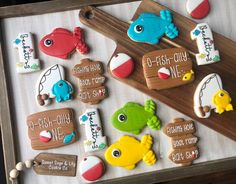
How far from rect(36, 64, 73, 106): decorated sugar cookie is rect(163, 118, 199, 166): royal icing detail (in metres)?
0.19

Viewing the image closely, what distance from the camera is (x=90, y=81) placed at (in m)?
0.62

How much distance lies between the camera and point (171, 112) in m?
0.63

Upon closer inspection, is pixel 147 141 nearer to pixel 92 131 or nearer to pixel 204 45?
pixel 92 131

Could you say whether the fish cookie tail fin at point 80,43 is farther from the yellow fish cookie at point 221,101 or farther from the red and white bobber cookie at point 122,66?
the yellow fish cookie at point 221,101

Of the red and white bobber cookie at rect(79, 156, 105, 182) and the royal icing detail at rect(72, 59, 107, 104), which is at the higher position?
the royal icing detail at rect(72, 59, 107, 104)

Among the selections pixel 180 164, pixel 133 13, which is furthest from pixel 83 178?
pixel 133 13

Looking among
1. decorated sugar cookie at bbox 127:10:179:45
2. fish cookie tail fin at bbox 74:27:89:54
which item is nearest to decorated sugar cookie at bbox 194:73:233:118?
decorated sugar cookie at bbox 127:10:179:45

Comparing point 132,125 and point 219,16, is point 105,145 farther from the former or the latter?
point 219,16

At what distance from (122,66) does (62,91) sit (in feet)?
0.37

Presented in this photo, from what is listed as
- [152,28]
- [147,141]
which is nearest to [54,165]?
[147,141]

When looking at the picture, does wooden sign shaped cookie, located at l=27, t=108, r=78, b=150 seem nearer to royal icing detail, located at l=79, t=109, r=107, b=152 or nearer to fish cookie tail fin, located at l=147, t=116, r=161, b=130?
royal icing detail, located at l=79, t=109, r=107, b=152

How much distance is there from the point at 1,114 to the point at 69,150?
134mm

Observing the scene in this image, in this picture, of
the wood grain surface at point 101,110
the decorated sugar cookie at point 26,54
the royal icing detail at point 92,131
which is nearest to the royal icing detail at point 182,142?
the wood grain surface at point 101,110

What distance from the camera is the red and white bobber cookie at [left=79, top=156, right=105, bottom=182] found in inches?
23.9
